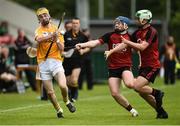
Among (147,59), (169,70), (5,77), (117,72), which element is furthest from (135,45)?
(169,70)

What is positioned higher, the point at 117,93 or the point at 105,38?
the point at 105,38

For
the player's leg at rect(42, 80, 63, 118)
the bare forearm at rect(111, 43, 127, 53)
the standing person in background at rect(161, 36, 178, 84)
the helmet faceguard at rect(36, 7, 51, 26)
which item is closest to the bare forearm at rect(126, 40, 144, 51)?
the bare forearm at rect(111, 43, 127, 53)

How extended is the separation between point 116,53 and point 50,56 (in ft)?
4.84

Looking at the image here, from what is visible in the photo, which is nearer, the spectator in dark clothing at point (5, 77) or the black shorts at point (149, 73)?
the black shorts at point (149, 73)

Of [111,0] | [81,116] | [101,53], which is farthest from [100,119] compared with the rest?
[111,0]

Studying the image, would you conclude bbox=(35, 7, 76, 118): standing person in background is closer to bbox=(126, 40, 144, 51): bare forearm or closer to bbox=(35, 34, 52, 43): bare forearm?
bbox=(35, 34, 52, 43): bare forearm

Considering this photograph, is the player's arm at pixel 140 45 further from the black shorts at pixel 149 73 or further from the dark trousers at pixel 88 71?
the dark trousers at pixel 88 71

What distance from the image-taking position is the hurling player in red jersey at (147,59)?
18.2 m

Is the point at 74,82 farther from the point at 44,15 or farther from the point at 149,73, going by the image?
the point at 149,73

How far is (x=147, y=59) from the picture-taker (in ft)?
60.3

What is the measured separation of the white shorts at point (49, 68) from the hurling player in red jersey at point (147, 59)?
170 cm

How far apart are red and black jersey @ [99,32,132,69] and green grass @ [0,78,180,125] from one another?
3.82 ft

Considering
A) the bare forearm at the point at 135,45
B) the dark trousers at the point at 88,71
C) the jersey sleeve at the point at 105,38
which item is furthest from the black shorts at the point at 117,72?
the dark trousers at the point at 88,71

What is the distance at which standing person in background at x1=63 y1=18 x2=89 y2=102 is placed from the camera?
24.3 metres
